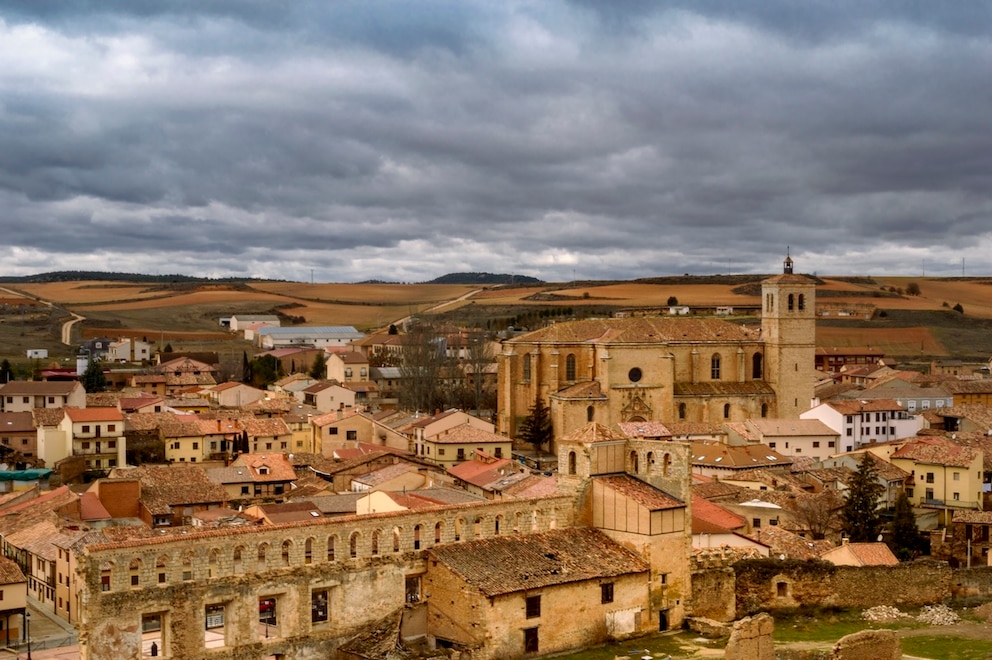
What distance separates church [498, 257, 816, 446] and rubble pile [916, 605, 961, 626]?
34334mm

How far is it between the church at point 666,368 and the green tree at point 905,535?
22.7 meters

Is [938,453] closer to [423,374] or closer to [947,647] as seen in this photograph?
[947,647]

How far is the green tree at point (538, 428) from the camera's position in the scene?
65875mm

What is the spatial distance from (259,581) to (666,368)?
154 ft

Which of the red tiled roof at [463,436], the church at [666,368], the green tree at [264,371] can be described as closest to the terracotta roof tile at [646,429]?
the church at [666,368]

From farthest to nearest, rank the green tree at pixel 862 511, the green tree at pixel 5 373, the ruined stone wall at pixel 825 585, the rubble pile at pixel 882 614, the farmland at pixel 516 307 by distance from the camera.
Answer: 1. the farmland at pixel 516 307
2. the green tree at pixel 5 373
3. the green tree at pixel 862 511
4. the ruined stone wall at pixel 825 585
5. the rubble pile at pixel 882 614

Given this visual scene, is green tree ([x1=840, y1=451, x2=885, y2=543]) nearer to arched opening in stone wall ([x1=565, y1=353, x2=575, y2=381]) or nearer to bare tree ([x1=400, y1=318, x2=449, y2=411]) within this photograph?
arched opening in stone wall ([x1=565, y1=353, x2=575, y2=381])

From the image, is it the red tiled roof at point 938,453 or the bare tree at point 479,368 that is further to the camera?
the bare tree at point 479,368

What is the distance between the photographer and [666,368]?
67812 millimetres

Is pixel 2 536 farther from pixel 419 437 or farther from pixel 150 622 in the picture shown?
pixel 419 437

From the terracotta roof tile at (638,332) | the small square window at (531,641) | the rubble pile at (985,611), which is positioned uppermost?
the terracotta roof tile at (638,332)

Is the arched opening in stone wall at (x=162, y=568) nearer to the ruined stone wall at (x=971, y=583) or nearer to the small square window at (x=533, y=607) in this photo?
the small square window at (x=533, y=607)

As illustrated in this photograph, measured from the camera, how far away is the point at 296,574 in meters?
23.6

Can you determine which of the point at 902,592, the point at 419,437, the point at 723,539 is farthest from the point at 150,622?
the point at 419,437
